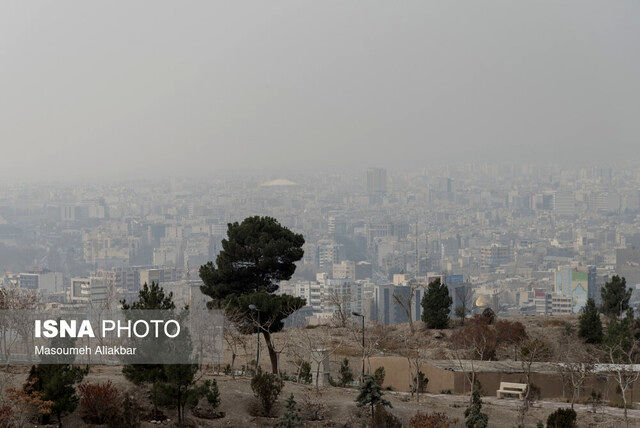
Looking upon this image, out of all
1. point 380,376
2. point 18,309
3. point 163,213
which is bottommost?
point 380,376

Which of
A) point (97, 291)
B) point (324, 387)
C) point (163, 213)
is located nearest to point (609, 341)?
point (324, 387)

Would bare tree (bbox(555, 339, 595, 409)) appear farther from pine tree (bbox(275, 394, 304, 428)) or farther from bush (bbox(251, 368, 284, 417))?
bush (bbox(251, 368, 284, 417))

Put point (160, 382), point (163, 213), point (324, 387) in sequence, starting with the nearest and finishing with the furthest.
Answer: point (160, 382), point (324, 387), point (163, 213)

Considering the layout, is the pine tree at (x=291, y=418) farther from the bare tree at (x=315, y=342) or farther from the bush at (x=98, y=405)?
the bare tree at (x=315, y=342)

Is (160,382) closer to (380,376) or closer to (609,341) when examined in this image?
(380,376)

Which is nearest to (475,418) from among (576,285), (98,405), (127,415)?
(127,415)

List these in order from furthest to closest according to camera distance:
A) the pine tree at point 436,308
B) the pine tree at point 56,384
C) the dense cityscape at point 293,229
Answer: the dense cityscape at point 293,229
the pine tree at point 436,308
the pine tree at point 56,384

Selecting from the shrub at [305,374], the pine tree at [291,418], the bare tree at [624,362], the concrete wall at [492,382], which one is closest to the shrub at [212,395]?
the pine tree at [291,418]

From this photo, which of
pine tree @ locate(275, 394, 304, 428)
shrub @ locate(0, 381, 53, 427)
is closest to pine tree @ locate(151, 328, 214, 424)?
pine tree @ locate(275, 394, 304, 428)
